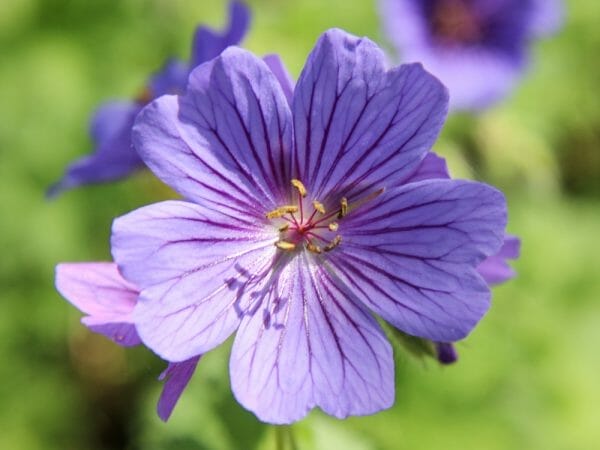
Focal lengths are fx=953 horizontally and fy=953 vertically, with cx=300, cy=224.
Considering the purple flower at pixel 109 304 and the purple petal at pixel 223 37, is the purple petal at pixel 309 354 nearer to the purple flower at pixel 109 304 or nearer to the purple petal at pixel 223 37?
the purple flower at pixel 109 304

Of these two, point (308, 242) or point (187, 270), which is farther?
point (308, 242)

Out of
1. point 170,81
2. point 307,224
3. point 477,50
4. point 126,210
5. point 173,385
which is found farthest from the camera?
point 477,50

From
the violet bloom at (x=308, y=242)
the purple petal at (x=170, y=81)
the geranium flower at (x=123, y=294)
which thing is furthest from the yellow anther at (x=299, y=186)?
the purple petal at (x=170, y=81)

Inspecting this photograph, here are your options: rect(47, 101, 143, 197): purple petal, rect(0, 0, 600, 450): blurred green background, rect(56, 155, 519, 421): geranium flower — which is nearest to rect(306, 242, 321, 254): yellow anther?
rect(56, 155, 519, 421): geranium flower

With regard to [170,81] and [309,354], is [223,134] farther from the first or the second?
[170,81]

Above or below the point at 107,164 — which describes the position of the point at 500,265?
below

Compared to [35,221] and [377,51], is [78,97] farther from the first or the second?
[377,51]

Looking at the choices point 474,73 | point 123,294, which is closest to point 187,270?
point 123,294
